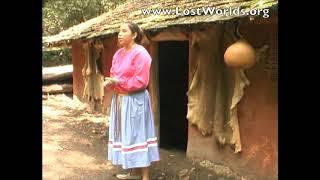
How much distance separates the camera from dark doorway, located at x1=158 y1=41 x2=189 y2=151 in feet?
15.8

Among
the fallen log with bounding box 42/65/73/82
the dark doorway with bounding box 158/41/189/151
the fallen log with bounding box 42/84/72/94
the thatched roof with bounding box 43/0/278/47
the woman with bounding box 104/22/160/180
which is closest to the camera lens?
the thatched roof with bounding box 43/0/278/47

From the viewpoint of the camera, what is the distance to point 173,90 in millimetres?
5086

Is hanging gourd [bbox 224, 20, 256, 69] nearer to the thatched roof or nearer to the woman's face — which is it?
the thatched roof

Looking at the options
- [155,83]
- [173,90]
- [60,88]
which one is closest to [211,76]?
[155,83]

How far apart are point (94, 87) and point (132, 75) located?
7.74 ft

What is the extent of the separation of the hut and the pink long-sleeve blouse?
0.67ft

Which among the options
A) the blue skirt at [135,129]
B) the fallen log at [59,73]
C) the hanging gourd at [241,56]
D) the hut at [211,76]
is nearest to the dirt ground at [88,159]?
the hut at [211,76]

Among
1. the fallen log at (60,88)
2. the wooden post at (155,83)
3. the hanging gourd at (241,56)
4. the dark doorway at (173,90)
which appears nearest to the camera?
the hanging gourd at (241,56)

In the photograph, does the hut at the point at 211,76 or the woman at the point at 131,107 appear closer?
the woman at the point at 131,107

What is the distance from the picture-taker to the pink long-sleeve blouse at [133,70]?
314cm

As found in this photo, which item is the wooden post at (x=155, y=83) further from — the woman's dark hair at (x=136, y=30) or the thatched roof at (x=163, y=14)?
the woman's dark hair at (x=136, y=30)

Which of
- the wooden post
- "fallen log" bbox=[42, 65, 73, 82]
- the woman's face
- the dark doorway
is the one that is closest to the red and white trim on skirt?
the woman's face

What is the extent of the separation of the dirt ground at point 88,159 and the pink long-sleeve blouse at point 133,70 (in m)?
0.54
